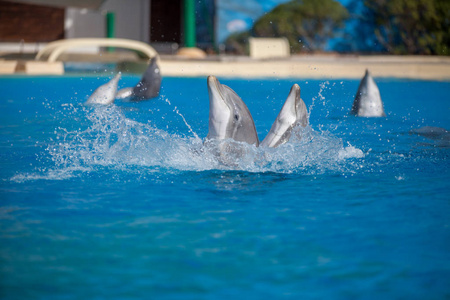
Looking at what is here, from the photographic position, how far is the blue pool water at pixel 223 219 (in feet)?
8.05

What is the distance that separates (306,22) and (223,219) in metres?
20.9

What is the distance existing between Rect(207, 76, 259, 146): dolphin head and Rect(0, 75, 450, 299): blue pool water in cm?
13

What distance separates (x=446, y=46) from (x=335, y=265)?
1868 cm

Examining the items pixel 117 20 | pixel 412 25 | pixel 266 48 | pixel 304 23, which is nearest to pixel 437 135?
pixel 266 48

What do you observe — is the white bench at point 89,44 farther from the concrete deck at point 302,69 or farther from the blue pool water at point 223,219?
the blue pool water at point 223,219

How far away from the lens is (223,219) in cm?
324

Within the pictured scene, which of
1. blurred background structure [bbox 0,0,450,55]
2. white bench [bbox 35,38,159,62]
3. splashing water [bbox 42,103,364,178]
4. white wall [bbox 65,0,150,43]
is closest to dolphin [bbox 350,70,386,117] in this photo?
splashing water [bbox 42,103,364,178]

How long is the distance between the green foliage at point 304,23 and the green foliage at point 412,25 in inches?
54.8

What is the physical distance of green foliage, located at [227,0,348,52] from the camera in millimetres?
22625

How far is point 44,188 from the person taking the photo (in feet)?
12.6

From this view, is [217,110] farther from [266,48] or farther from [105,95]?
[266,48]

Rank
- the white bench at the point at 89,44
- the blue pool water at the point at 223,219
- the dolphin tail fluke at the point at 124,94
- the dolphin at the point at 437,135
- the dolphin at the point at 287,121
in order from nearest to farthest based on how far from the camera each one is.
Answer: the blue pool water at the point at 223,219 < the dolphin at the point at 287,121 < the dolphin at the point at 437,135 < the dolphin tail fluke at the point at 124,94 < the white bench at the point at 89,44

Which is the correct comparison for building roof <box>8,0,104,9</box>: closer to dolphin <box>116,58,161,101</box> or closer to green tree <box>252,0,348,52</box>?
green tree <box>252,0,348,52</box>

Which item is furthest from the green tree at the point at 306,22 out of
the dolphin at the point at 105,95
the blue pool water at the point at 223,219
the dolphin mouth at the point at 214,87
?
the dolphin mouth at the point at 214,87
